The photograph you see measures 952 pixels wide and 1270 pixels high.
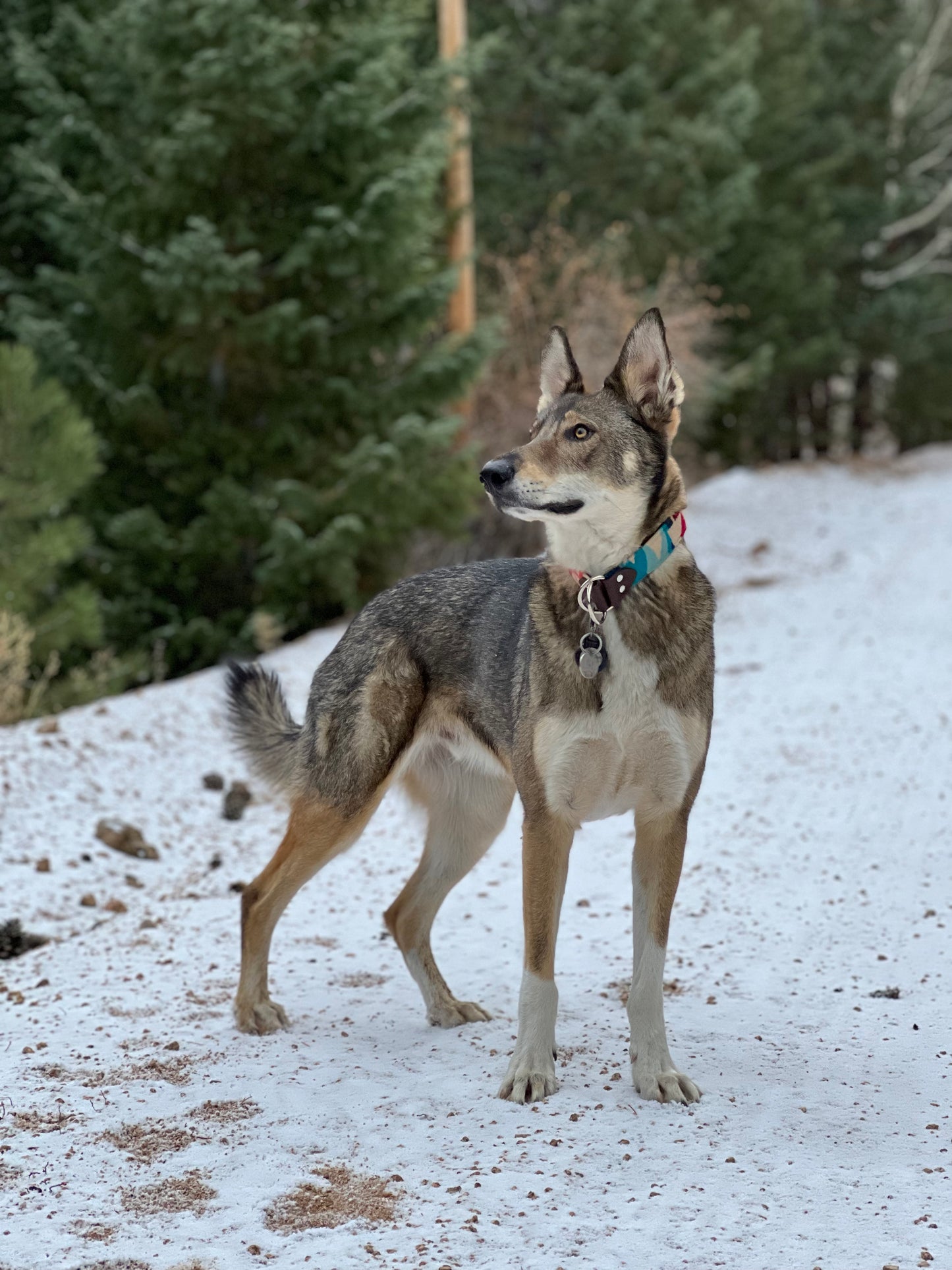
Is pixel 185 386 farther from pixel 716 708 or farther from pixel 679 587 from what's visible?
pixel 679 587

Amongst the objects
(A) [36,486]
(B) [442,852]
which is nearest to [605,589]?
(B) [442,852]

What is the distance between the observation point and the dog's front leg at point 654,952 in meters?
4.02

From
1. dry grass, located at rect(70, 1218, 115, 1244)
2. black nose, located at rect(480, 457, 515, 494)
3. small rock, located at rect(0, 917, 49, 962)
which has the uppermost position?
black nose, located at rect(480, 457, 515, 494)

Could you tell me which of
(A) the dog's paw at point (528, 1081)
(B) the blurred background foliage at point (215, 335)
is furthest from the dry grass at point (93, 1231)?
(B) the blurred background foliage at point (215, 335)

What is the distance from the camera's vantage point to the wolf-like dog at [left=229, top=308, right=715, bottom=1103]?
154 inches

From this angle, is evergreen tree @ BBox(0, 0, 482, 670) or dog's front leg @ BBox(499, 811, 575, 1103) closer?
dog's front leg @ BBox(499, 811, 575, 1103)

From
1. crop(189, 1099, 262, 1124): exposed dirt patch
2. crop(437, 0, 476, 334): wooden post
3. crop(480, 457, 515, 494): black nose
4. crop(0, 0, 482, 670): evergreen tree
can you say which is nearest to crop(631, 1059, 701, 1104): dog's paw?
crop(189, 1099, 262, 1124): exposed dirt patch

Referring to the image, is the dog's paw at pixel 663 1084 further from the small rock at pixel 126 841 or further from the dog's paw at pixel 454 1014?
the small rock at pixel 126 841

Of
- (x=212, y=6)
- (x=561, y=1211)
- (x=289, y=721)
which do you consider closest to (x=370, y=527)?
(x=212, y=6)

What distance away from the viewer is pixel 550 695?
4.00m

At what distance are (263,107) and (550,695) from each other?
8.24 m

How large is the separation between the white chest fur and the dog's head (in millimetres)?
262

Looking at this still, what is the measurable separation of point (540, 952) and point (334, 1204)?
3.24 feet

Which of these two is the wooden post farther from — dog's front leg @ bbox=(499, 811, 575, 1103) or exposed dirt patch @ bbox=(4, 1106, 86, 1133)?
exposed dirt patch @ bbox=(4, 1106, 86, 1133)
